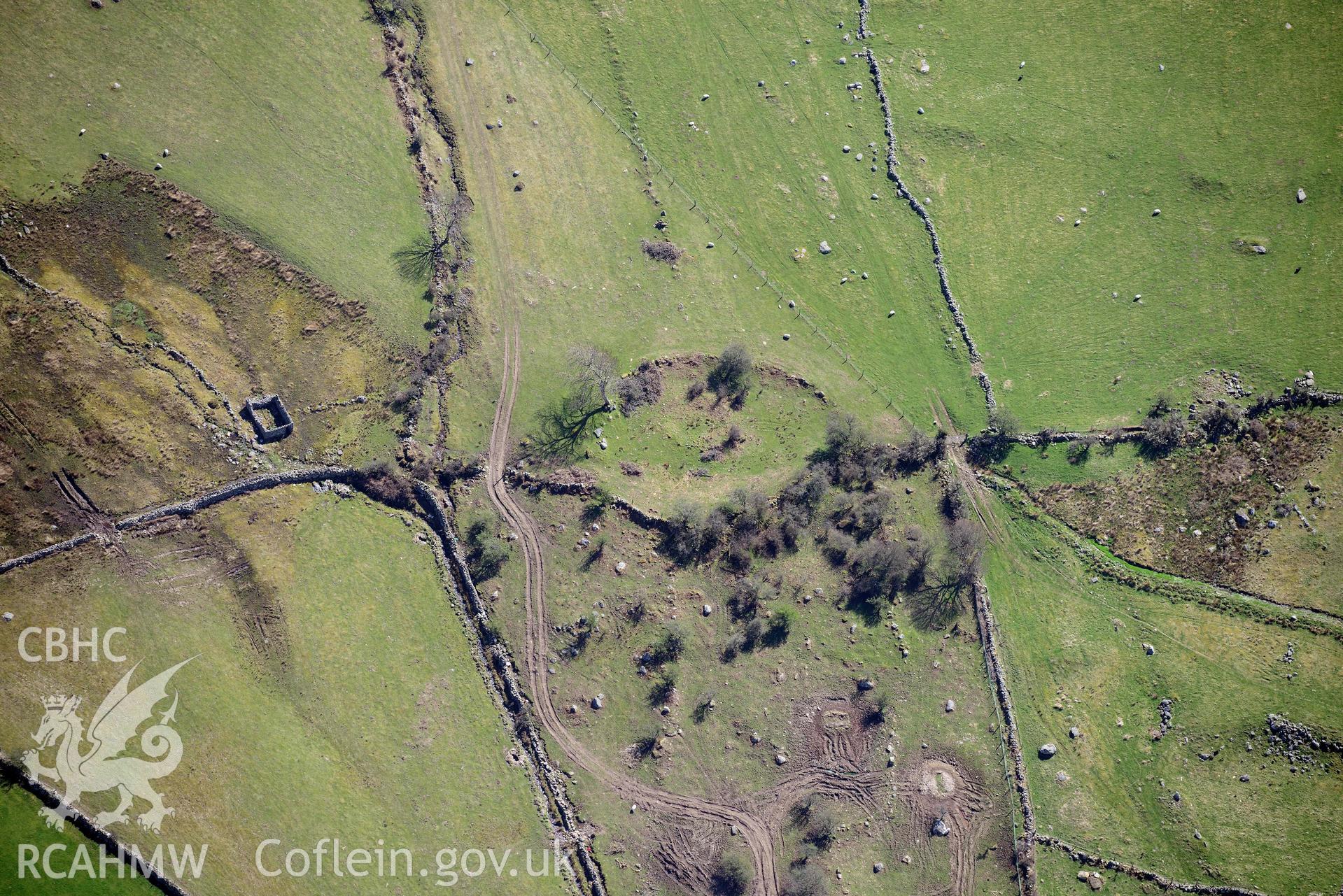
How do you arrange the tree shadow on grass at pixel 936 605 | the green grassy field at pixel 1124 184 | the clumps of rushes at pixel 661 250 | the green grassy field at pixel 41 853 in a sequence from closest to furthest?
the green grassy field at pixel 41 853
the tree shadow on grass at pixel 936 605
the green grassy field at pixel 1124 184
the clumps of rushes at pixel 661 250

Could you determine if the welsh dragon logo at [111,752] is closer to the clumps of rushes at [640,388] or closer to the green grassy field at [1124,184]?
the clumps of rushes at [640,388]

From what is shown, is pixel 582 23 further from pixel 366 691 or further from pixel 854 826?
pixel 854 826

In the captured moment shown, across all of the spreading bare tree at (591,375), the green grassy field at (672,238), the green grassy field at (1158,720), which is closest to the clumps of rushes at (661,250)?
Answer: the green grassy field at (672,238)

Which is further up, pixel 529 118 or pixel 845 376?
pixel 529 118

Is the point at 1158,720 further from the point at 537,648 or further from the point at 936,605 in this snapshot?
the point at 537,648

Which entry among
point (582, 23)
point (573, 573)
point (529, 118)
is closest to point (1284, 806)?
point (573, 573)
